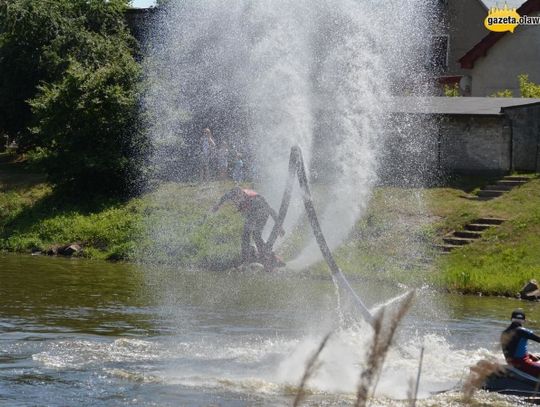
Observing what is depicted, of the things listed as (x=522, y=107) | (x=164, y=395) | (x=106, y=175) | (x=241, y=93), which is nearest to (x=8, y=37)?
(x=106, y=175)

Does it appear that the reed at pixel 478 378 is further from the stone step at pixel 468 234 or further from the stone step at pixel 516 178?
the stone step at pixel 516 178

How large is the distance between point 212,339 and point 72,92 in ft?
70.0

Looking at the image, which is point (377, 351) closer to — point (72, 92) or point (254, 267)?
point (254, 267)

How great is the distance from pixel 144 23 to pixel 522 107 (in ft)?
75.6

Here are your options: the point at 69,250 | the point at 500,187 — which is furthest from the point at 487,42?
the point at 69,250

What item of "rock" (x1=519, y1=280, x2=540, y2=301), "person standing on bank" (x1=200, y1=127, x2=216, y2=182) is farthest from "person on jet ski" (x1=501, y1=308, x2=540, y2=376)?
"person standing on bank" (x1=200, y1=127, x2=216, y2=182)

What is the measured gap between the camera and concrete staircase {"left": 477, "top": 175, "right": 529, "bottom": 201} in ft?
106

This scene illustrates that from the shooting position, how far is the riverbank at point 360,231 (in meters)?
26.9

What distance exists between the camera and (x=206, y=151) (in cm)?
3544

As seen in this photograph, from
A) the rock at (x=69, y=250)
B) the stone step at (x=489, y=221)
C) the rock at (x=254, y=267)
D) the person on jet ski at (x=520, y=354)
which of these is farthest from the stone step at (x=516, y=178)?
the person on jet ski at (x=520, y=354)

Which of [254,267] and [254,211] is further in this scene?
[254,267]

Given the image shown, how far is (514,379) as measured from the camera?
46.6 ft

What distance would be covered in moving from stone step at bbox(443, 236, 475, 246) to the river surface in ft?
13.1

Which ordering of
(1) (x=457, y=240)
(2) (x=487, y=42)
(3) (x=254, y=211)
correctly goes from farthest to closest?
(2) (x=487, y=42) < (1) (x=457, y=240) < (3) (x=254, y=211)
